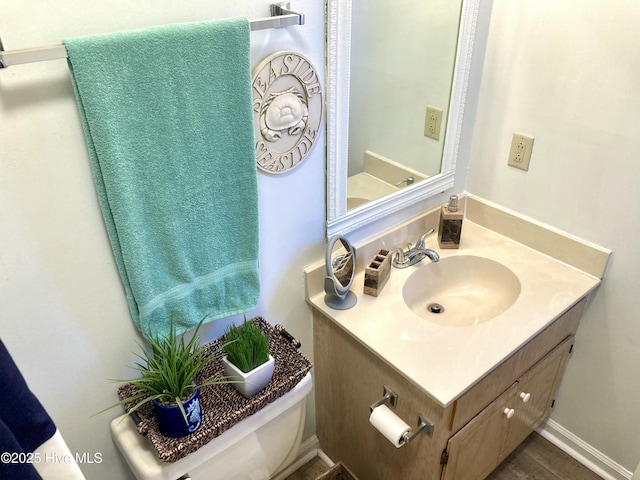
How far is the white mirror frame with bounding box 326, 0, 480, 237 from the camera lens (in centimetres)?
121

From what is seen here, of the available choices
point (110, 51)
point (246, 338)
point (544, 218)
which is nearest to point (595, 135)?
point (544, 218)

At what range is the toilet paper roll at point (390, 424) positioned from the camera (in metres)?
1.28

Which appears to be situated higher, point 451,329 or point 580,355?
point 451,329

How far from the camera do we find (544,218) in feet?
5.39

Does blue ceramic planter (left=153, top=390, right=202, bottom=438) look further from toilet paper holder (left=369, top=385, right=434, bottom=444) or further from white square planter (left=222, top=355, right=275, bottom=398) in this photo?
toilet paper holder (left=369, top=385, right=434, bottom=444)

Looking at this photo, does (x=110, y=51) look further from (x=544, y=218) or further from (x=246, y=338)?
(x=544, y=218)

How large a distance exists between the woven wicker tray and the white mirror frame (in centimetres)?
37

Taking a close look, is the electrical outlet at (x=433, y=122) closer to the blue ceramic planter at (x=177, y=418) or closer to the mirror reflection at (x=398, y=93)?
the mirror reflection at (x=398, y=93)

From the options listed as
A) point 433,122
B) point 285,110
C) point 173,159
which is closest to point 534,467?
point 433,122

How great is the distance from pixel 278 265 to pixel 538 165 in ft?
2.92

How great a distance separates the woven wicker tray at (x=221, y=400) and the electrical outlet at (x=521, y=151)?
949 millimetres

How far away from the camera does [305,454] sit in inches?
72.8

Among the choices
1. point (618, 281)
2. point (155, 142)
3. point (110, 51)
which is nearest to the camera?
point (110, 51)

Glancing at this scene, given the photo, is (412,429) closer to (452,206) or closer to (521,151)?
(452,206)
